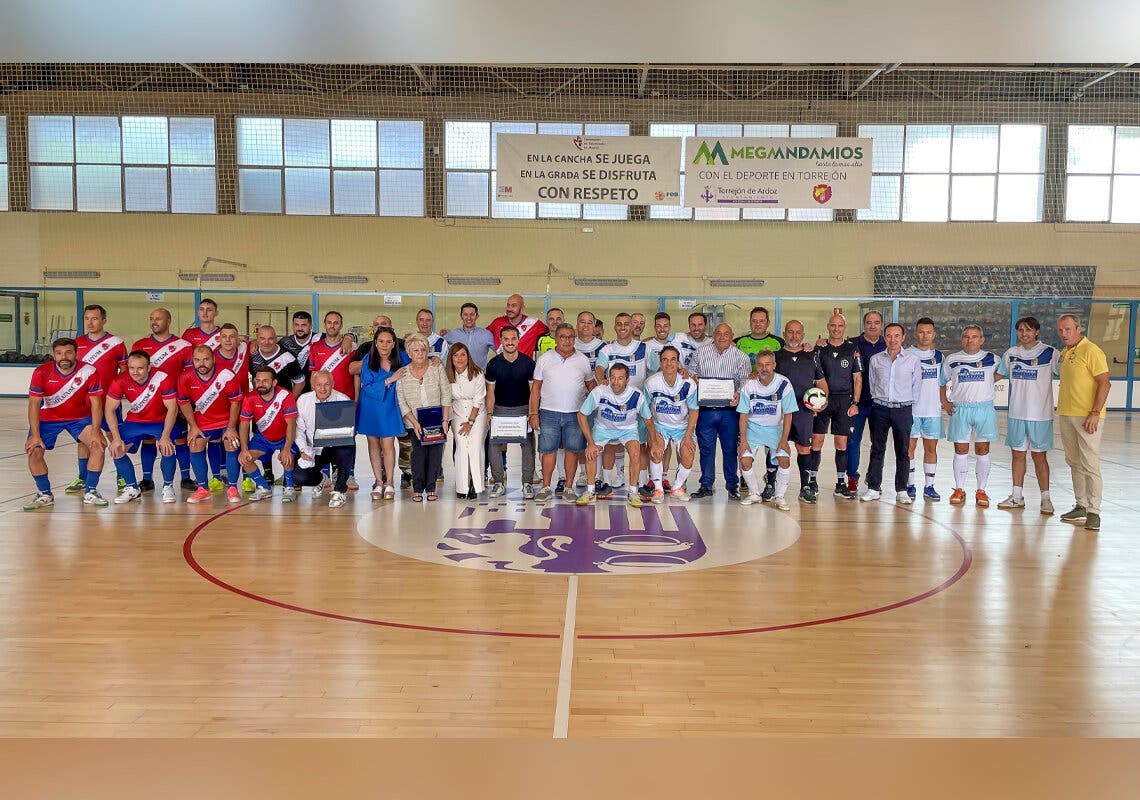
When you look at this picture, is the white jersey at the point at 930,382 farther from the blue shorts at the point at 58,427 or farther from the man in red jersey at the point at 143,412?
the blue shorts at the point at 58,427

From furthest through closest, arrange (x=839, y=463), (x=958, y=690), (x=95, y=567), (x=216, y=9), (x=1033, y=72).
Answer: (x=1033, y=72), (x=839, y=463), (x=95, y=567), (x=958, y=690), (x=216, y=9)

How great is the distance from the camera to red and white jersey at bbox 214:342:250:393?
7.68 metres


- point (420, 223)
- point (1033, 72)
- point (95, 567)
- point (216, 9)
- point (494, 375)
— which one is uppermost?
point (1033, 72)

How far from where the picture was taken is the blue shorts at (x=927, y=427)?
25.9ft

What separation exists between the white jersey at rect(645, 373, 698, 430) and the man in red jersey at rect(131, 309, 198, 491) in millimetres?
4428

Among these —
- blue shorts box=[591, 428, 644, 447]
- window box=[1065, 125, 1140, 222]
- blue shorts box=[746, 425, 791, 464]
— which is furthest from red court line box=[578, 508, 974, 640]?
window box=[1065, 125, 1140, 222]

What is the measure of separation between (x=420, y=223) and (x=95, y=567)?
14834 millimetres

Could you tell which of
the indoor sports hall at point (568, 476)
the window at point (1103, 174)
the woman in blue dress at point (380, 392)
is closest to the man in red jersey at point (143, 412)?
the indoor sports hall at point (568, 476)

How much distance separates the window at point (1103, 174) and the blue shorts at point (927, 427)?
1426 cm

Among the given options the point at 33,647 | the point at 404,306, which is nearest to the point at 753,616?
the point at 33,647

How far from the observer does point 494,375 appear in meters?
7.86

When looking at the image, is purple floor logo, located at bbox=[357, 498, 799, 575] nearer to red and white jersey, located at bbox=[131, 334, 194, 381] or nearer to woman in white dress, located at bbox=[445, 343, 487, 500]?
woman in white dress, located at bbox=[445, 343, 487, 500]

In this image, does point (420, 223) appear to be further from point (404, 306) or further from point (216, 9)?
point (216, 9)

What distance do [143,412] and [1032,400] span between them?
26.3 ft
